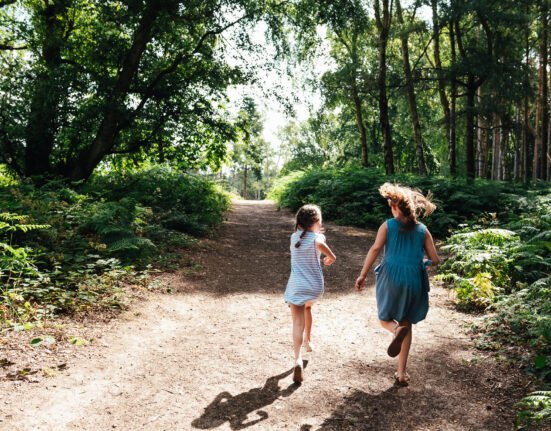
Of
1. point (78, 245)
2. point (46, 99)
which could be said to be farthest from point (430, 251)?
point (46, 99)

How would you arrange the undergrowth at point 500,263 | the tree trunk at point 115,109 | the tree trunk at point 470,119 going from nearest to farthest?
the undergrowth at point 500,263, the tree trunk at point 115,109, the tree trunk at point 470,119

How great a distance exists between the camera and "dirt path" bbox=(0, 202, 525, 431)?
11.6 feet

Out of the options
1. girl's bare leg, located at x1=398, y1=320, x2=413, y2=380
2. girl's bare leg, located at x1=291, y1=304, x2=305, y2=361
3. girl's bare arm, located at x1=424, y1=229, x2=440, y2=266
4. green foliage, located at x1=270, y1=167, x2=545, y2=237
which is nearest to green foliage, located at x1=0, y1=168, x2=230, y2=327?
girl's bare leg, located at x1=291, y1=304, x2=305, y2=361

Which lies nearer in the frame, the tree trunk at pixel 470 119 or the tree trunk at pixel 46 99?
the tree trunk at pixel 46 99

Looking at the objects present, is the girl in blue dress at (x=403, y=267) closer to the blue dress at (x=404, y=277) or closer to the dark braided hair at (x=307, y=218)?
the blue dress at (x=404, y=277)

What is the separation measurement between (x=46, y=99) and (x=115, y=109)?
1695 millimetres

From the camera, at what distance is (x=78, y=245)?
7516mm

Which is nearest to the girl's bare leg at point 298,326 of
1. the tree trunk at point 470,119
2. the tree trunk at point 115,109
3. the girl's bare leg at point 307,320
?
the girl's bare leg at point 307,320

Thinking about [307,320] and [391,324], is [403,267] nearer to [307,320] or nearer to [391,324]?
[391,324]

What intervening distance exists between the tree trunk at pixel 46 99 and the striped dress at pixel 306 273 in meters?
9.57

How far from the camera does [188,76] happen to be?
13.5 meters

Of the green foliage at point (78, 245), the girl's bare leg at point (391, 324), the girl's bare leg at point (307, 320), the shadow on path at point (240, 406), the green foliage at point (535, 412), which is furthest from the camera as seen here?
the green foliage at point (78, 245)

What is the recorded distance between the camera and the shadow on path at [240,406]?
3477 mm

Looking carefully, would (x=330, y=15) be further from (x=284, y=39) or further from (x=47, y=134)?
(x=47, y=134)
